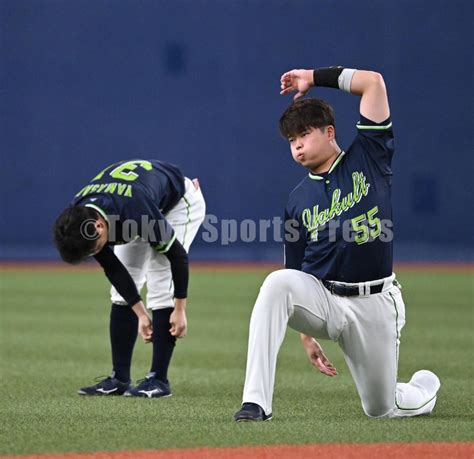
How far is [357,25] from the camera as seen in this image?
671 inches

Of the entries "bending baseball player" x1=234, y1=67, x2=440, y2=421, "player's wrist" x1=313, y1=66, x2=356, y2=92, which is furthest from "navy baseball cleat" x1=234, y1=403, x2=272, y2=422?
"player's wrist" x1=313, y1=66, x2=356, y2=92

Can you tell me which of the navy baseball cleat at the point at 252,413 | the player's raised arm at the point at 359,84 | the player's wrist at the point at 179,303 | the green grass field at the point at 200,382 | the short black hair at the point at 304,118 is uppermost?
the player's raised arm at the point at 359,84

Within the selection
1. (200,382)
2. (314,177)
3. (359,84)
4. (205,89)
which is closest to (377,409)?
(314,177)

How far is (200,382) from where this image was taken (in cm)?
592

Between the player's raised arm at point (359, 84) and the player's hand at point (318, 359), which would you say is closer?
the player's raised arm at point (359, 84)

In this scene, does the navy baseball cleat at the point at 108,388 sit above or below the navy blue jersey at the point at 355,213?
below

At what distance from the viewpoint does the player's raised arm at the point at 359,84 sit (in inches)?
168

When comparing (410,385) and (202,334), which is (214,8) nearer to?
(202,334)

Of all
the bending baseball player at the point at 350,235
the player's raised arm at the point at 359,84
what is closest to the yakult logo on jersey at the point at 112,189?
the bending baseball player at the point at 350,235

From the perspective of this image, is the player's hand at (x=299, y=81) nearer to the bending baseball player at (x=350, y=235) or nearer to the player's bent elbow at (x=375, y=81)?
the bending baseball player at (x=350, y=235)

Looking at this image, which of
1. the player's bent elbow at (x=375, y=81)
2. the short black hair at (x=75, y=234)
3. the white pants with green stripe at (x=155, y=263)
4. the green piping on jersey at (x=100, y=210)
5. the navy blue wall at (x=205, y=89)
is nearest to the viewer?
the player's bent elbow at (x=375, y=81)

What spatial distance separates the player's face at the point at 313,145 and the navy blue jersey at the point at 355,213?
0.08 m

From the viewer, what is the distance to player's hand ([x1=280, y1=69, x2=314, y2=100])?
4.32 meters

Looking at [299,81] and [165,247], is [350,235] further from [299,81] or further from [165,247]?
[165,247]
